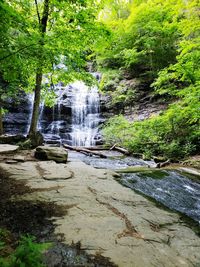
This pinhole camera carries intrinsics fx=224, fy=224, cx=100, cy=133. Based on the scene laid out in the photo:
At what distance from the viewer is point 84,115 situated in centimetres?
1858

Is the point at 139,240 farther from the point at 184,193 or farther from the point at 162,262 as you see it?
the point at 184,193

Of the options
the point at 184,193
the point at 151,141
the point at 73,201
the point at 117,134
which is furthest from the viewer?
the point at 117,134

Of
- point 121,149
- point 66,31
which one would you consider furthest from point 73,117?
point 66,31

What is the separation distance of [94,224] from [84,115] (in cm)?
1629

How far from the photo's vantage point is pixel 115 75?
20000 mm

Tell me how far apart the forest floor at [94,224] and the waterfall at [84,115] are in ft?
39.9

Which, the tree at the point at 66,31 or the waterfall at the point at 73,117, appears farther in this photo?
the waterfall at the point at 73,117

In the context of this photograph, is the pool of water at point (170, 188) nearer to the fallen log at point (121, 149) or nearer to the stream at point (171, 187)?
the stream at point (171, 187)

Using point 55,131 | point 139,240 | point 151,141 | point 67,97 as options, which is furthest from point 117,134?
point 139,240

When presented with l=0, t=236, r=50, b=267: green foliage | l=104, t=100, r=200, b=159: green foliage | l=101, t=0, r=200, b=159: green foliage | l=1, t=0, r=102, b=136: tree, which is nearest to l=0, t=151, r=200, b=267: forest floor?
l=0, t=236, r=50, b=267: green foliage

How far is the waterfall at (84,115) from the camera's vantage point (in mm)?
16545

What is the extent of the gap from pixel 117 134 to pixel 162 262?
37.1 feet

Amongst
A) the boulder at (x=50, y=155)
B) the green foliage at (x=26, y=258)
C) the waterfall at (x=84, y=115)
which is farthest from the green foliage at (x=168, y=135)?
the green foliage at (x=26, y=258)

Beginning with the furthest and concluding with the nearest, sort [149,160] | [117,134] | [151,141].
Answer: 1. [117,134]
2. [151,141]
3. [149,160]
